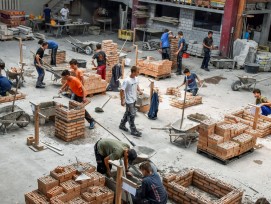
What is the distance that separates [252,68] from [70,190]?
14492 mm

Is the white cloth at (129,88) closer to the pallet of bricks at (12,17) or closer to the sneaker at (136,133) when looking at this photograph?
the sneaker at (136,133)

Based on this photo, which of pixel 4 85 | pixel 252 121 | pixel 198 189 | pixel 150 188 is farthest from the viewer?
pixel 4 85

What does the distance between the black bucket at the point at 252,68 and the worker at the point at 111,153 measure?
513 inches

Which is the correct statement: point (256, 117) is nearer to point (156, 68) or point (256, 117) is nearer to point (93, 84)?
point (93, 84)

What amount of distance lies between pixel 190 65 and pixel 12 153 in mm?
12715

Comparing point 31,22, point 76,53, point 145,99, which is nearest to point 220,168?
point 145,99

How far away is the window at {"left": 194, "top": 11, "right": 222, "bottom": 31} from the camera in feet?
79.5

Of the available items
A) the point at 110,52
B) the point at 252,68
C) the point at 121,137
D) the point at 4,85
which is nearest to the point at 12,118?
the point at 4,85

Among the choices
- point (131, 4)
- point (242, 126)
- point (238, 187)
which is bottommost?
point (238, 187)

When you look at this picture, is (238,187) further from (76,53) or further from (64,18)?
(64,18)

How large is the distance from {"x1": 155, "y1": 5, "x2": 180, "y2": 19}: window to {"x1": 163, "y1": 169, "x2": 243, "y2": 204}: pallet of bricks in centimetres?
1810

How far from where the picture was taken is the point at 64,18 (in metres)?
27.3

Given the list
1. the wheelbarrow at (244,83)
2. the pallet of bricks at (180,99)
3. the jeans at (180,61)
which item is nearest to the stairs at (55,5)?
the jeans at (180,61)

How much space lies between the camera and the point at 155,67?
17953 millimetres
